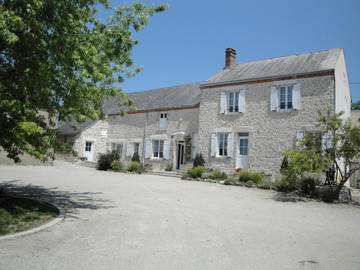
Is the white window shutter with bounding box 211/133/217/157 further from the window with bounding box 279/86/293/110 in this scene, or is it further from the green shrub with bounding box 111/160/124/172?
the green shrub with bounding box 111/160/124/172

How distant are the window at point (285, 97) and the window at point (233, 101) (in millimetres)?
2395

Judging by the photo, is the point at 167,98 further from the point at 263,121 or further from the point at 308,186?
the point at 308,186

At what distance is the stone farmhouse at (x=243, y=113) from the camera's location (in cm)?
1436

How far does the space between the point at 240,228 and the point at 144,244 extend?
217cm

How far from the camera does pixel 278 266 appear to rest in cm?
389

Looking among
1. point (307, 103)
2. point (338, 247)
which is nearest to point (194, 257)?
point (338, 247)

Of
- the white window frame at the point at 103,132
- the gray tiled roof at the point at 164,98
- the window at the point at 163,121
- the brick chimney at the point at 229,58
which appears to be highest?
the brick chimney at the point at 229,58

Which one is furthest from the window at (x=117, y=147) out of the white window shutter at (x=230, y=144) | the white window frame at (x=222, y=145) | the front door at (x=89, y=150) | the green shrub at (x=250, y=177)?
the green shrub at (x=250, y=177)

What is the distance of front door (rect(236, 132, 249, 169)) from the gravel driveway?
683 cm

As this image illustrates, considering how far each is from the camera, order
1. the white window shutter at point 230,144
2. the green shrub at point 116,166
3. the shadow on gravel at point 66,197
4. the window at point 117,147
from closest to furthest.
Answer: the shadow on gravel at point 66,197
the white window shutter at point 230,144
the green shrub at point 116,166
the window at point 117,147

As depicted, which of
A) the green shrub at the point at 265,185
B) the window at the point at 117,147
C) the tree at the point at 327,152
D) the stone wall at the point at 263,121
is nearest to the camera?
the tree at the point at 327,152

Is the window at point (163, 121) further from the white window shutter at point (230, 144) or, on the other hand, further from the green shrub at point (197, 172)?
the green shrub at point (197, 172)

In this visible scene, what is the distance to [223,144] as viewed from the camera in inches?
656

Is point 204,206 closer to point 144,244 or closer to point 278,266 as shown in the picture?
point 144,244
